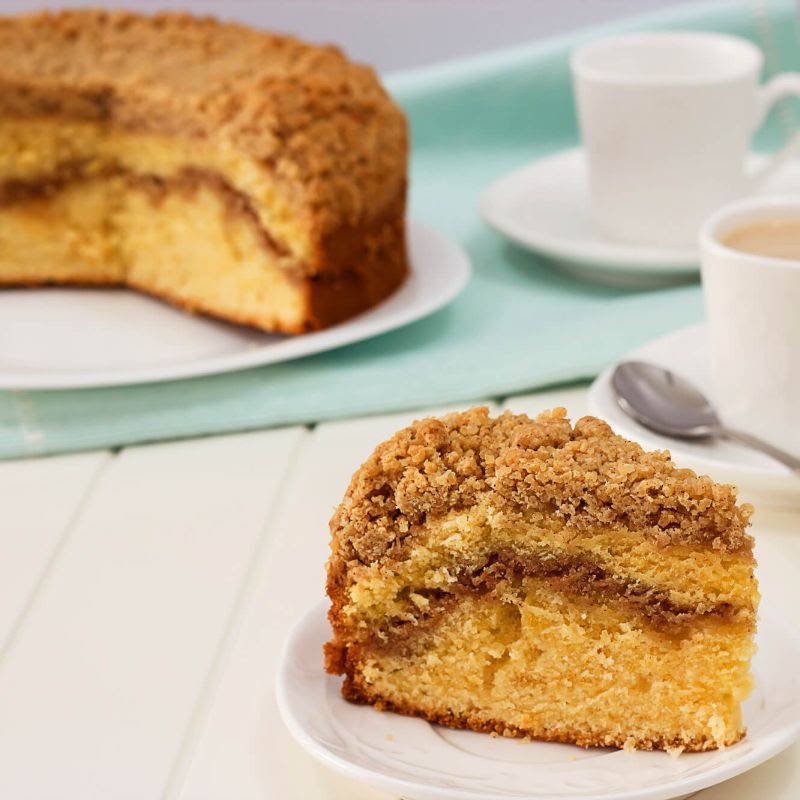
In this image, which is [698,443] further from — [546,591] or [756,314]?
[546,591]

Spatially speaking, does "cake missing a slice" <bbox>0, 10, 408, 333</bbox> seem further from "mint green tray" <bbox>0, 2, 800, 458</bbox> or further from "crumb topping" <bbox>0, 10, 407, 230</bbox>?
"mint green tray" <bbox>0, 2, 800, 458</bbox>

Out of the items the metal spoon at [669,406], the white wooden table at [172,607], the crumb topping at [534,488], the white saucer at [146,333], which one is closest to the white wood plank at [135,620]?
the white wooden table at [172,607]

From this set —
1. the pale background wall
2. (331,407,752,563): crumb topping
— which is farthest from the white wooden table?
the pale background wall

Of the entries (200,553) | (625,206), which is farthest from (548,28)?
(200,553)

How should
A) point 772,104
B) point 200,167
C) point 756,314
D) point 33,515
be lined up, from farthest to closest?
1. point 772,104
2. point 200,167
3. point 33,515
4. point 756,314

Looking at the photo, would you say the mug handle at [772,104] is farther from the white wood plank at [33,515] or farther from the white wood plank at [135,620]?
the white wood plank at [33,515]

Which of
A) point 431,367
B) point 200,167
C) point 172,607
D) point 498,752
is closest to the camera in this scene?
point 498,752

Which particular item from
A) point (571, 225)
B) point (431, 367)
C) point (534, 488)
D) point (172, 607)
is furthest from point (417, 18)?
point (534, 488)
